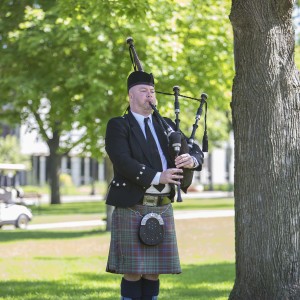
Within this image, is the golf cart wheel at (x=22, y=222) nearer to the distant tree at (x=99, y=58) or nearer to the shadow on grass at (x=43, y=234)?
the shadow on grass at (x=43, y=234)

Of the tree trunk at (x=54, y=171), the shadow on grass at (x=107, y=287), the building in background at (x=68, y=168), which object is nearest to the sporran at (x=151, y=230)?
the shadow on grass at (x=107, y=287)

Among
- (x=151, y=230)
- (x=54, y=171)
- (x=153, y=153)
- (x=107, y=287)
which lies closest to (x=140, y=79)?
(x=153, y=153)

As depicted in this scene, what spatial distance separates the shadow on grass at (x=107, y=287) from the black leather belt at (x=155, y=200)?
111 inches

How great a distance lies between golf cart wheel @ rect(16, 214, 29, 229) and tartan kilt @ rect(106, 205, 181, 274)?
17112mm

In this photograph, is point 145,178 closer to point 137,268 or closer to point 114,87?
point 137,268

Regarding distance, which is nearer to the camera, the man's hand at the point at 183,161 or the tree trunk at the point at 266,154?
the man's hand at the point at 183,161

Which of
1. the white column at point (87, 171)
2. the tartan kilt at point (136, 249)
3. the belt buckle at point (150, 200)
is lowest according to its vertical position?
the tartan kilt at point (136, 249)

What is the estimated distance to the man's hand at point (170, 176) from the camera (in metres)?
5.85

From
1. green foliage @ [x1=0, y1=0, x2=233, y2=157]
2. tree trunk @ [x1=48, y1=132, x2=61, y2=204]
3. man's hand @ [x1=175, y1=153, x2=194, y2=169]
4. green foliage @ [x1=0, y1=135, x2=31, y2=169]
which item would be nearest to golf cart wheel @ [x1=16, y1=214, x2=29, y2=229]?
Result: green foliage @ [x1=0, y1=0, x2=233, y2=157]

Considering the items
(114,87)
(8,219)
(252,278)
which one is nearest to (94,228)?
(8,219)

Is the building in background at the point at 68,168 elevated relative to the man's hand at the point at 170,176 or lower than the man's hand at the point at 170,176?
elevated

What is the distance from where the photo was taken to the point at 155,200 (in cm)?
A: 604

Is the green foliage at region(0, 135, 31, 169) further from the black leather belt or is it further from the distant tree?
the black leather belt

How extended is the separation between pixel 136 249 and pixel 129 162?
24.1 inches
